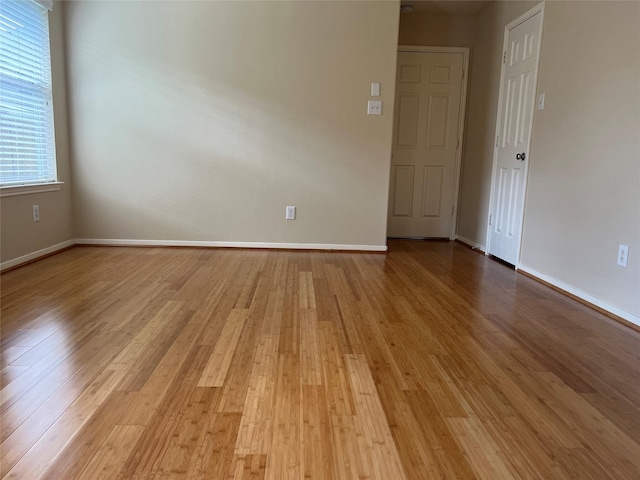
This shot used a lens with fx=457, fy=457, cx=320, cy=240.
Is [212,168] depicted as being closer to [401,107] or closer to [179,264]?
[179,264]

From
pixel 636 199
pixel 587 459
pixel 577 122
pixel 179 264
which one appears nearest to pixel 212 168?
pixel 179 264

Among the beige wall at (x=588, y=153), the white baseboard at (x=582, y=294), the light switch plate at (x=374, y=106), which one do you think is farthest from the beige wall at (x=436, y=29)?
the white baseboard at (x=582, y=294)

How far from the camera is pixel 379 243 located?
4.24 metres

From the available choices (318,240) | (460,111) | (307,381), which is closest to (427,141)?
(460,111)

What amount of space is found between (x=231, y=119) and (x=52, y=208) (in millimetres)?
1641

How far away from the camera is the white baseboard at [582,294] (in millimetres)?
2484

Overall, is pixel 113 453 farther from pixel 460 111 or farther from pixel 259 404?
pixel 460 111

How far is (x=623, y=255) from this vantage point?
254cm

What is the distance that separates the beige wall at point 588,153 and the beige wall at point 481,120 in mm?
Answer: 840

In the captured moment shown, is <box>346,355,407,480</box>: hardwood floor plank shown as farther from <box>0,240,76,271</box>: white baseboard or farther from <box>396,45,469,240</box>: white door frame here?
<box>396,45,469,240</box>: white door frame

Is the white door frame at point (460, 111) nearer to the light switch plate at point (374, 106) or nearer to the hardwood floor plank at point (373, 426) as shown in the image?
the light switch plate at point (374, 106)

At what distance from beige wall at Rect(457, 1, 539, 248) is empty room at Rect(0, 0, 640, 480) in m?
0.03

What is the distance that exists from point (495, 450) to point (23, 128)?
364 cm

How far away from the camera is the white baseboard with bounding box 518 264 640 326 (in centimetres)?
248
